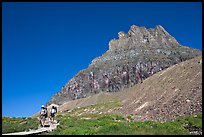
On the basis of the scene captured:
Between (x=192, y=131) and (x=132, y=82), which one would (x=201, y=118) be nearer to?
(x=192, y=131)

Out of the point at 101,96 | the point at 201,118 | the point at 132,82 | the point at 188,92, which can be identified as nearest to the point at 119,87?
the point at 132,82

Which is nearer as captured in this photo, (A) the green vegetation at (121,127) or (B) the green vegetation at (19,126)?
(A) the green vegetation at (121,127)

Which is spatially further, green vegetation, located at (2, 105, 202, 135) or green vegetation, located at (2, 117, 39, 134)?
green vegetation, located at (2, 117, 39, 134)

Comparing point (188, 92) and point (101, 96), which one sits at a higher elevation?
point (101, 96)

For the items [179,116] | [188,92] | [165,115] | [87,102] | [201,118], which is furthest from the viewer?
[87,102]

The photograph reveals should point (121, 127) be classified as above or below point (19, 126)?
below

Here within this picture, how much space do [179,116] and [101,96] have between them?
126 meters

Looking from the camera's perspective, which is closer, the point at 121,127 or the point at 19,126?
the point at 121,127

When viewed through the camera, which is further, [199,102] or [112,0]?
[199,102]

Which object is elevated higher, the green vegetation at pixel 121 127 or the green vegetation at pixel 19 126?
the green vegetation at pixel 19 126

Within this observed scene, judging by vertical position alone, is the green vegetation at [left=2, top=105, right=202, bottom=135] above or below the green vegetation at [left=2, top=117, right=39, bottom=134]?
below

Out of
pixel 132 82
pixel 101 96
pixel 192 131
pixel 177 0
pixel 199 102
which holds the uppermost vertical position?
pixel 132 82

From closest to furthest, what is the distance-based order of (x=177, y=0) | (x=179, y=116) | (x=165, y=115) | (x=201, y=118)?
(x=177, y=0), (x=201, y=118), (x=179, y=116), (x=165, y=115)

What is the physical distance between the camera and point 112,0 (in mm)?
16297
